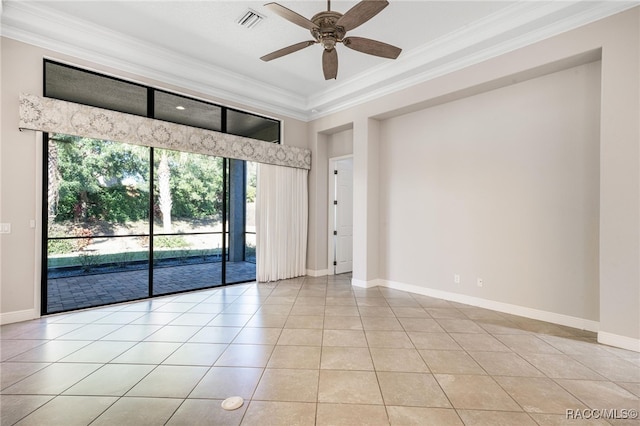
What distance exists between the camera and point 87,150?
4137 mm

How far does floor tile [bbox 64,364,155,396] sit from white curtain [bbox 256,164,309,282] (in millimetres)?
3071

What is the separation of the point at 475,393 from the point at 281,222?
417 centimetres

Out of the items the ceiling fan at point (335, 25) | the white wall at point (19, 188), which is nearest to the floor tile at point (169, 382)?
the white wall at point (19, 188)

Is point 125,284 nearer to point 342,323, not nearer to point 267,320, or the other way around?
point 267,320

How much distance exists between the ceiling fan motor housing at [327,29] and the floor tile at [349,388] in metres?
2.93

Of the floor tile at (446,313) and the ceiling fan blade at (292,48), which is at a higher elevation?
the ceiling fan blade at (292,48)

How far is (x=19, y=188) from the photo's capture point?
332cm

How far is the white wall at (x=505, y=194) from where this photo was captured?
3242mm

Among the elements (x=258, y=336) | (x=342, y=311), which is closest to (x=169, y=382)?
(x=258, y=336)

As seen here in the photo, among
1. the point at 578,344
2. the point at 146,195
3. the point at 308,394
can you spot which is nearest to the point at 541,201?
the point at 578,344

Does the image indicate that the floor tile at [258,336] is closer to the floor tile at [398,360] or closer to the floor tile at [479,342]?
the floor tile at [398,360]

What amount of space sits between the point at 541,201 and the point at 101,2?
5.49m

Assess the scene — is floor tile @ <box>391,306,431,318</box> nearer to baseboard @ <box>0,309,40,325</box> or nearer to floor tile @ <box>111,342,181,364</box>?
floor tile @ <box>111,342,181,364</box>

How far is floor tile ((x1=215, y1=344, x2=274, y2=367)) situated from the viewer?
2482 mm
